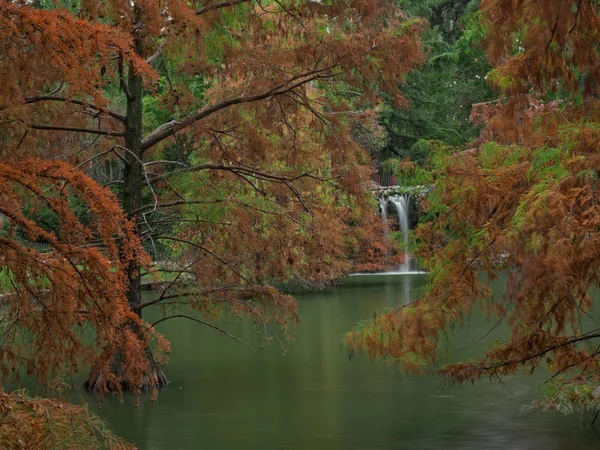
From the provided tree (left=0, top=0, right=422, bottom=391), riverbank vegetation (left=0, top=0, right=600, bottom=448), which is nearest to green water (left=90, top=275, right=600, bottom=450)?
riverbank vegetation (left=0, top=0, right=600, bottom=448)

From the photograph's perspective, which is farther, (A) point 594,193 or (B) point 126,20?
(B) point 126,20

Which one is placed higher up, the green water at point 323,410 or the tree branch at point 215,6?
the tree branch at point 215,6

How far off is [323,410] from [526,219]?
5.84 metres

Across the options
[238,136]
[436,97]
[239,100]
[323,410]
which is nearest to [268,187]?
[238,136]

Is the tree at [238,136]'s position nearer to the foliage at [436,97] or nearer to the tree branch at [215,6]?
the tree branch at [215,6]

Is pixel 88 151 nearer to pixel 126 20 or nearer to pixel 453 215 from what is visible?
pixel 126 20

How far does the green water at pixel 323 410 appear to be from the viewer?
10.6 meters

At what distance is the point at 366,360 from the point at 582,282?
29.0ft

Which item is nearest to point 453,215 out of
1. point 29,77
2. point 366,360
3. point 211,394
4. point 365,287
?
point 29,77

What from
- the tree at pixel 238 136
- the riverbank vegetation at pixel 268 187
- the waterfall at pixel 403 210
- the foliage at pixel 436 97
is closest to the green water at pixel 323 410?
the riverbank vegetation at pixel 268 187

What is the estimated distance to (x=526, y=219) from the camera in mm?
7047

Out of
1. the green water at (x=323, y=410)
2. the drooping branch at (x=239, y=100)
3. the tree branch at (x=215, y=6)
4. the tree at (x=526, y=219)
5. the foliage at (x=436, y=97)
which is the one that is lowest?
the green water at (x=323, y=410)

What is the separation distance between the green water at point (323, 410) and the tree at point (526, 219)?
1.09 m

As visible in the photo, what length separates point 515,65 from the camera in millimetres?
8375
